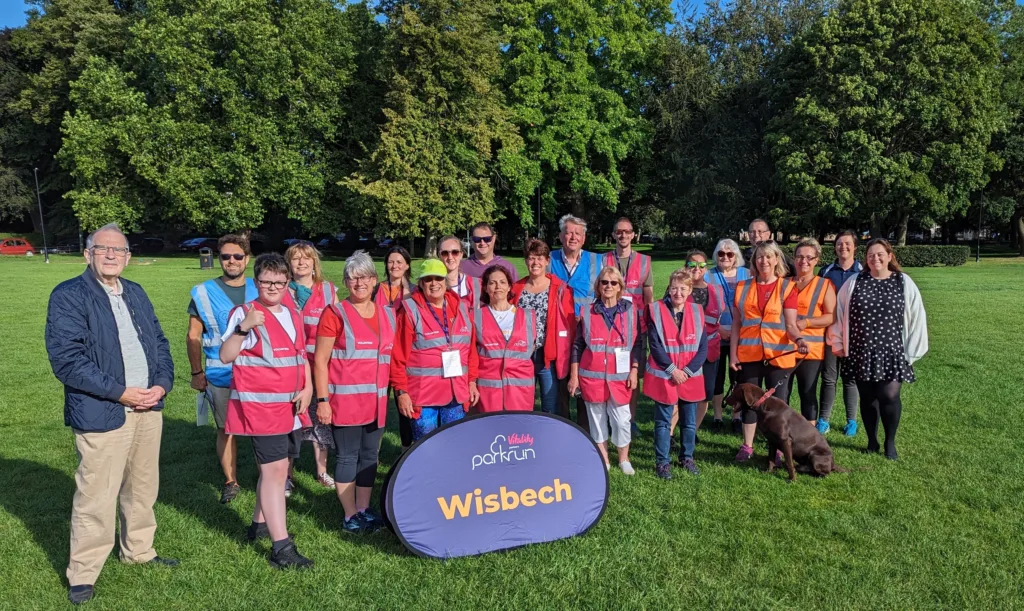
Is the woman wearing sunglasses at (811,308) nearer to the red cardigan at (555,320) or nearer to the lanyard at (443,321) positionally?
the red cardigan at (555,320)

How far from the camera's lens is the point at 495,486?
13.1 feet

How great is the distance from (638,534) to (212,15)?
1416 inches

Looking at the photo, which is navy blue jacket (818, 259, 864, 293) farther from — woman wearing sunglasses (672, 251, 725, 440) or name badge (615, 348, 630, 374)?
name badge (615, 348, 630, 374)

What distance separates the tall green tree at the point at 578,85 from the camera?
33312 mm

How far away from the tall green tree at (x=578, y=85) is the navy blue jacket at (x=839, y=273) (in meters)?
28.3

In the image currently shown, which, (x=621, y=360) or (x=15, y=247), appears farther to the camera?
(x=15, y=247)

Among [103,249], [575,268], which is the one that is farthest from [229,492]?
[575,268]

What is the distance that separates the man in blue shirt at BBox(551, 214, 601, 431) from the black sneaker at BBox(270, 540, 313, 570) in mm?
2575

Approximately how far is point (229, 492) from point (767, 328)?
461 cm

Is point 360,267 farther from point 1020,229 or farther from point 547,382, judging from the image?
point 1020,229

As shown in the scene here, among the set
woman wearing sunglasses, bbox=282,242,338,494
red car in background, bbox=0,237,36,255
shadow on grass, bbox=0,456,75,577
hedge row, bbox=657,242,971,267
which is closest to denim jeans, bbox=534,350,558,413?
woman wearing sunglasses, bbox=282,242,338,494

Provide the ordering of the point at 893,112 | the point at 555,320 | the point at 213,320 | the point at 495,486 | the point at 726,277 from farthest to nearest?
the point at 893,112
the point at 726,277
the point at 555,320
the point at 213,320
the point at 495,486

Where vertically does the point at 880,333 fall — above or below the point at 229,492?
above

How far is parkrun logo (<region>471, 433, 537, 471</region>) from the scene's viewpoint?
400cm
